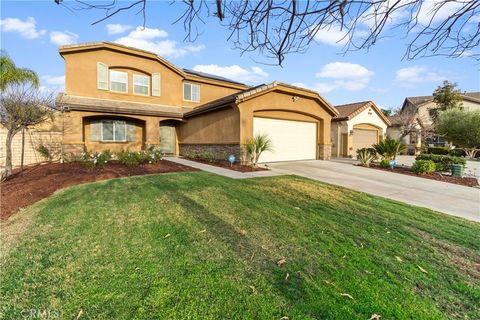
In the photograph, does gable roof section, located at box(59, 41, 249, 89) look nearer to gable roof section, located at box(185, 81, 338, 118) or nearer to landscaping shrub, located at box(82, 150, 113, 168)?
gable roof section, located at box(185, 81, 338, 118)

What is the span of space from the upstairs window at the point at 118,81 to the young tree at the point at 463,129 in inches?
1060

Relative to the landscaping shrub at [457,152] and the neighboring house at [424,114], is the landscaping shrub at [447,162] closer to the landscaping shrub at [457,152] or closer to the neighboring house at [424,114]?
the landscaping shrub at [457,152]

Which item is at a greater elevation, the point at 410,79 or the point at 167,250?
the point at 410,79

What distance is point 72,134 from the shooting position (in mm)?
13484

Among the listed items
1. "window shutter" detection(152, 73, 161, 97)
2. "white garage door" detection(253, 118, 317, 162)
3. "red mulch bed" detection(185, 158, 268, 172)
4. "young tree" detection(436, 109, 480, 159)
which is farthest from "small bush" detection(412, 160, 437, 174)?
"window shutter" detection(152, 73, 161, 97)

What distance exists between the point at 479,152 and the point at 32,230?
107 ft

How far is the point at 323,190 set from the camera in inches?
301

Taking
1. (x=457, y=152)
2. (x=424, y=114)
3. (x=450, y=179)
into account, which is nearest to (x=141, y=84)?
(x=450, y=179)

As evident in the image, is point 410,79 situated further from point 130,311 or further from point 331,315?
point 130,311

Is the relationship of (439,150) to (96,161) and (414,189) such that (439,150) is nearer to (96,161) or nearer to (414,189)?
(414,189)

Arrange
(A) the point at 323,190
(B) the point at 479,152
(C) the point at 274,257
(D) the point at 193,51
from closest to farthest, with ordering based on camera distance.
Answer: (C) the point at 274,257 → (D) the point at 193,51 → (A) the point at 323,190 → (B) the point at 479,152

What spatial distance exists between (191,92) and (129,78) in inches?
179

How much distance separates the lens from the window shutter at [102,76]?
1507 centimetres

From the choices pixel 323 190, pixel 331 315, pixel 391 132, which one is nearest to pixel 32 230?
pixel 331 315
